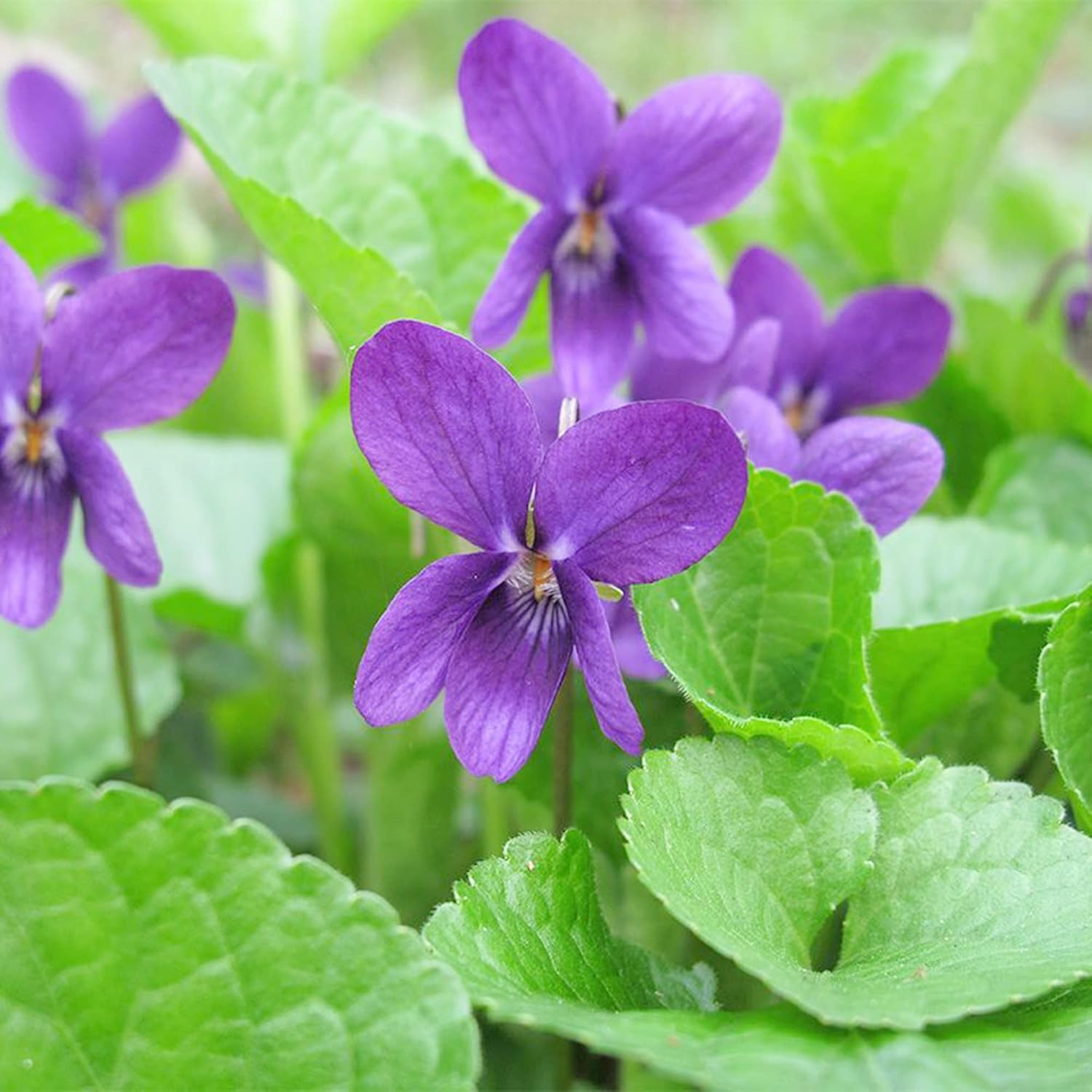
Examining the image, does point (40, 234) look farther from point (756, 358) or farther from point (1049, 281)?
point (1049, 281)

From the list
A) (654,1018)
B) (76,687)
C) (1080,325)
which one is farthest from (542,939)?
(1080,325)

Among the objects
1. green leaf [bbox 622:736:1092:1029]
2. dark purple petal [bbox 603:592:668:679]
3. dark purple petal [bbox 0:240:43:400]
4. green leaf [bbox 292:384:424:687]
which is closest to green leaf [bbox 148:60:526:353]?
green leaf [bbox 292:384:424:687]

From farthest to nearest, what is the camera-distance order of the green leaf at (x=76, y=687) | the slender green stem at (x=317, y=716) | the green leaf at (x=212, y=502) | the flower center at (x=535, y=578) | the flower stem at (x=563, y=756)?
the green leaf at (x=212, y=502)
the slender green stem at (x=317, y=716)
the green leaf at (x=76, y=687)
the flower stem at (x=563, y=756)
the flower center at (x=535, y=578)

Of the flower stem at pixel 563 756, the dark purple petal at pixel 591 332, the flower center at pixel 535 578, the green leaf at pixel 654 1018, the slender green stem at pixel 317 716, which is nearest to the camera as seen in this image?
the green leaf at pixel 654 1018

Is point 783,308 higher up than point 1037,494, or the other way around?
point 783,308

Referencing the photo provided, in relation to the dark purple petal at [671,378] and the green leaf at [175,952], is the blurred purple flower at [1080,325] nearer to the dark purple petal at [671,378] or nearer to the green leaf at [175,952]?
the dark purple petal at [671,378]

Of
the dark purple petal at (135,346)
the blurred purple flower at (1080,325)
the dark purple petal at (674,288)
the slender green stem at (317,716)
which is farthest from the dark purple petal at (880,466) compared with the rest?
the blurred purple flower at (1080,325)

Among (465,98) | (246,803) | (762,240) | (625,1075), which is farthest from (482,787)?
(762,240)

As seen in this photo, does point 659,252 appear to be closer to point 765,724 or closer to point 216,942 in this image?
point 765,724
